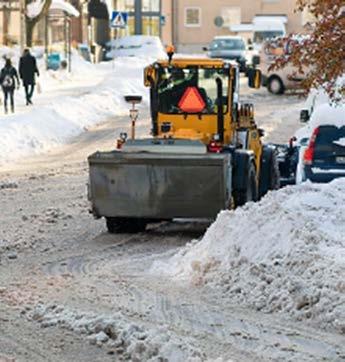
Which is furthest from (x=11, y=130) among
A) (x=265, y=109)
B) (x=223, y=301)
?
(x=223, y=301)

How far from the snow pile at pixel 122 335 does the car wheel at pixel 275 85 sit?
34.6 m

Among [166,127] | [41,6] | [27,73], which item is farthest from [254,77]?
[41,6]

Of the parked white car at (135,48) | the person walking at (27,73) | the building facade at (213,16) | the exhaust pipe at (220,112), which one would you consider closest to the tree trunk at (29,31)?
the person walking at (27,73)

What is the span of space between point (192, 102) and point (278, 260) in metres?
5.53

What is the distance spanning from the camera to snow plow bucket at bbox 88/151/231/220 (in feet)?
45.4

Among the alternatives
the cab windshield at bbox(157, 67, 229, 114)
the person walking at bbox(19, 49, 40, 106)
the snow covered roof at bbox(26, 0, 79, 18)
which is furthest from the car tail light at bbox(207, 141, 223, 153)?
the snow covered roof at bbox(26, 0, 79, 18)

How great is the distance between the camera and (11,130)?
2703 centimetres

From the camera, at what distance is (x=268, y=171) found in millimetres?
16875

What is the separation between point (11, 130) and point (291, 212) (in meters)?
15.9

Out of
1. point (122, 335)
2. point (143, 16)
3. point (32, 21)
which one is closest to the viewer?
point (122, 335)

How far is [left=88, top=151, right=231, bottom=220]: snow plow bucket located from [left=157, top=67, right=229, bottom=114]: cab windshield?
1530mm

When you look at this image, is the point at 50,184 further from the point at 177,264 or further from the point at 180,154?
the point at 177,264

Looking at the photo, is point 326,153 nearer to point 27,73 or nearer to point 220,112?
point 220,112

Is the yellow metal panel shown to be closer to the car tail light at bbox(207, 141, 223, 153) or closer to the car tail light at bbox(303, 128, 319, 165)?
the car tail light at bbox(207, 141, 223, 153)
